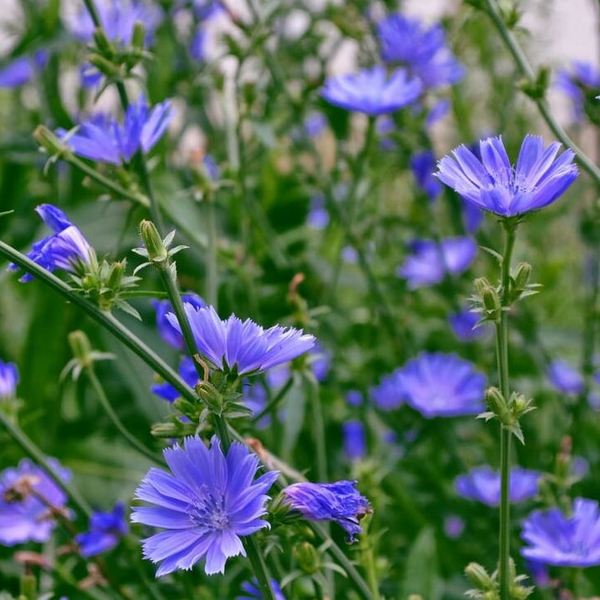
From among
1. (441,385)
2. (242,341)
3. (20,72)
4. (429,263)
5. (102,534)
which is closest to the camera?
(242,341)

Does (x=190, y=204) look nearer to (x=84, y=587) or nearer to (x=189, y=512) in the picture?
(x=84, y=587)

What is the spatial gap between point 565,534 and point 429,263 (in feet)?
3.31

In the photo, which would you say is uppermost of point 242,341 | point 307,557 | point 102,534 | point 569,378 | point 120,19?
point 120,19

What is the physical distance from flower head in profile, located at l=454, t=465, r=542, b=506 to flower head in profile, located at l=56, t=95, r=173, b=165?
0.72 meters

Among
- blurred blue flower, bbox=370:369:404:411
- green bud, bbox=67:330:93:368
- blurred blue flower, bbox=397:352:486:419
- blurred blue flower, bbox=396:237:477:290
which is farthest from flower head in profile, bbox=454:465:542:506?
green bud, bbox=67:330:93:368

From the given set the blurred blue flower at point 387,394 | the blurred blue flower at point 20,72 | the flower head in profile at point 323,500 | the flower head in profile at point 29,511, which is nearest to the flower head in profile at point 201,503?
the flower head in profile at point 323,500

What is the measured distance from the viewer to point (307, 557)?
924 mm

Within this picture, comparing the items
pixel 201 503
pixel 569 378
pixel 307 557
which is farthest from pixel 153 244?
pixel 569 378

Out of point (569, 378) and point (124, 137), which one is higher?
point (124, 137)

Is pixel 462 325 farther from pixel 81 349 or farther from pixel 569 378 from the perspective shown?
pixel 81 349

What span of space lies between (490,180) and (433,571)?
608mm

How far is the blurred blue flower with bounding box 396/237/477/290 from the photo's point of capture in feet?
6.82

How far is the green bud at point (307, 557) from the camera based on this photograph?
92 cm

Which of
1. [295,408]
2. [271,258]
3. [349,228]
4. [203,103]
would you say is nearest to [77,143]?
[295,408]
